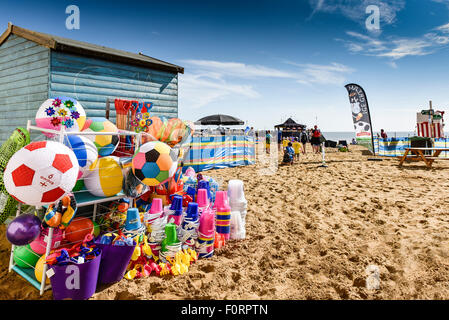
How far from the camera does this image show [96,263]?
2.67m

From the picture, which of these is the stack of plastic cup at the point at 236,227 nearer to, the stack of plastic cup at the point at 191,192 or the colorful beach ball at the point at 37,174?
the stack of plastic cup at the point at 191,192

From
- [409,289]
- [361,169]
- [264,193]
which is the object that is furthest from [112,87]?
[361,169]

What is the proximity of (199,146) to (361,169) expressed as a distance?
7274 millimetres

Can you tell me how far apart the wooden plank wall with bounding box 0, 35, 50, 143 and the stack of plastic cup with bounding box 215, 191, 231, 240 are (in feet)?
16.6

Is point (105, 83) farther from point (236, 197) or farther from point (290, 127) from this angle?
point (290, 127)

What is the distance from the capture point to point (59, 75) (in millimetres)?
5848

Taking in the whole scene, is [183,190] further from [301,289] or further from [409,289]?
[409,289]

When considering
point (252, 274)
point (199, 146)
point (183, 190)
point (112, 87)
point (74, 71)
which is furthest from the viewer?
point (199, 146)

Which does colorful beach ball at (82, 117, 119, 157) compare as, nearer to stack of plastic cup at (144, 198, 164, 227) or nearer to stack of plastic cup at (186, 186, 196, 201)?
stack of plastic cup at (144, 198, 164, 227)

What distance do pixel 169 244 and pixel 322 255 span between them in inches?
90.0

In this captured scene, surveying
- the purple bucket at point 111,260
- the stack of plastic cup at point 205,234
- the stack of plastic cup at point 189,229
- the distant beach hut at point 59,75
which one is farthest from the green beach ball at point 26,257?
the distant beach hut at point 59,75

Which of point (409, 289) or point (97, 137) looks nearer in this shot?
point (409, 289)

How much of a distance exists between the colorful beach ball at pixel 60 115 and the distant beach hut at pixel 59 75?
9.92 feet

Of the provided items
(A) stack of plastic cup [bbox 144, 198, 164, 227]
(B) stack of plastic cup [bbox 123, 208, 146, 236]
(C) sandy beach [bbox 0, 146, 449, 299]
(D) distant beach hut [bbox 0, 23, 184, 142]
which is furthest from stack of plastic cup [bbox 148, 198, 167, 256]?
(D) distant beach hut [bbox 0, 23, 184, 142]
